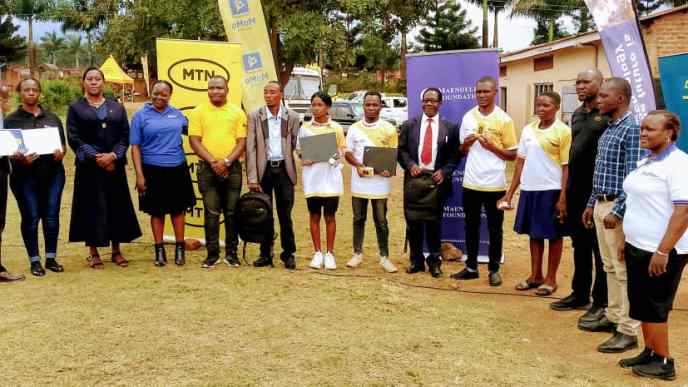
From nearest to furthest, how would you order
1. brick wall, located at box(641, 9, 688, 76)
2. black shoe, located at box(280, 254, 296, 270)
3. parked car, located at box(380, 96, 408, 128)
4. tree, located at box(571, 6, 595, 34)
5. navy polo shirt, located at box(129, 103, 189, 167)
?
1. navy polo shirt, located at box(129, 103, 189, 167)
2. black shoe, located at box(280, 254, 296, 270)
3. brick wall, located at box(641, 9, 688, 76)
4. parked car, located at box(380, 96, 408, 128)
5. tree, located at box(571, 6, 595, 34)

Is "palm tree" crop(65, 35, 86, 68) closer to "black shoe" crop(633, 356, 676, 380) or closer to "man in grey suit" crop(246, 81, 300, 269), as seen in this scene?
"man in grey suit" crop(246, 81, 300, 269)

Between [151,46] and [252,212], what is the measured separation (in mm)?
9396

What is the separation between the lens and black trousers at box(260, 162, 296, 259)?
6664mm

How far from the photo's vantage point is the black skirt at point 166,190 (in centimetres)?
661

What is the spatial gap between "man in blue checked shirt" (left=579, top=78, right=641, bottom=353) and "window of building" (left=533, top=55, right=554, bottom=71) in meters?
15.1

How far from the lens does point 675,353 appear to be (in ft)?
15.4

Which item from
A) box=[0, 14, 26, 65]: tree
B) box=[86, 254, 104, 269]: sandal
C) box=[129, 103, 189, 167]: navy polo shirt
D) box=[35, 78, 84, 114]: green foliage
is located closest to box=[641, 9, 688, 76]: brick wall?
box=[129, 103, 189, 167]: navy polo shirt

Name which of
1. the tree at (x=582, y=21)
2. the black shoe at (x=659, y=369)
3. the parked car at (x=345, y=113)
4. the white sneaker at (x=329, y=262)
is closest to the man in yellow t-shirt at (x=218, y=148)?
the white sneaker at (x=329, y=262)

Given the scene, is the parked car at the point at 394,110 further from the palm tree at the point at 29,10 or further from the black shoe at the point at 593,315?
the palm tree at the point at 29,10

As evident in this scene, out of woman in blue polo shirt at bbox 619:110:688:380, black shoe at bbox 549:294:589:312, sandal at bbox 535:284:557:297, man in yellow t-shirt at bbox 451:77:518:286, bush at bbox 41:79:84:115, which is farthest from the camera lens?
bush at bbox 41:79:84:115

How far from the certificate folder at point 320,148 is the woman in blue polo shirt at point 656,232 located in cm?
303

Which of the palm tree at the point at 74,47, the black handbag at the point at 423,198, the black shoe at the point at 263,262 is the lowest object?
the black shoe at the point at 263,262

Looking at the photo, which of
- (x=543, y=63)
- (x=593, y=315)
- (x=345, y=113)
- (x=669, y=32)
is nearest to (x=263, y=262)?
(x=593, y=315)

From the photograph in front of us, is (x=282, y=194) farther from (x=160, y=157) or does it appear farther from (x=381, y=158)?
(x=160, y=157)
